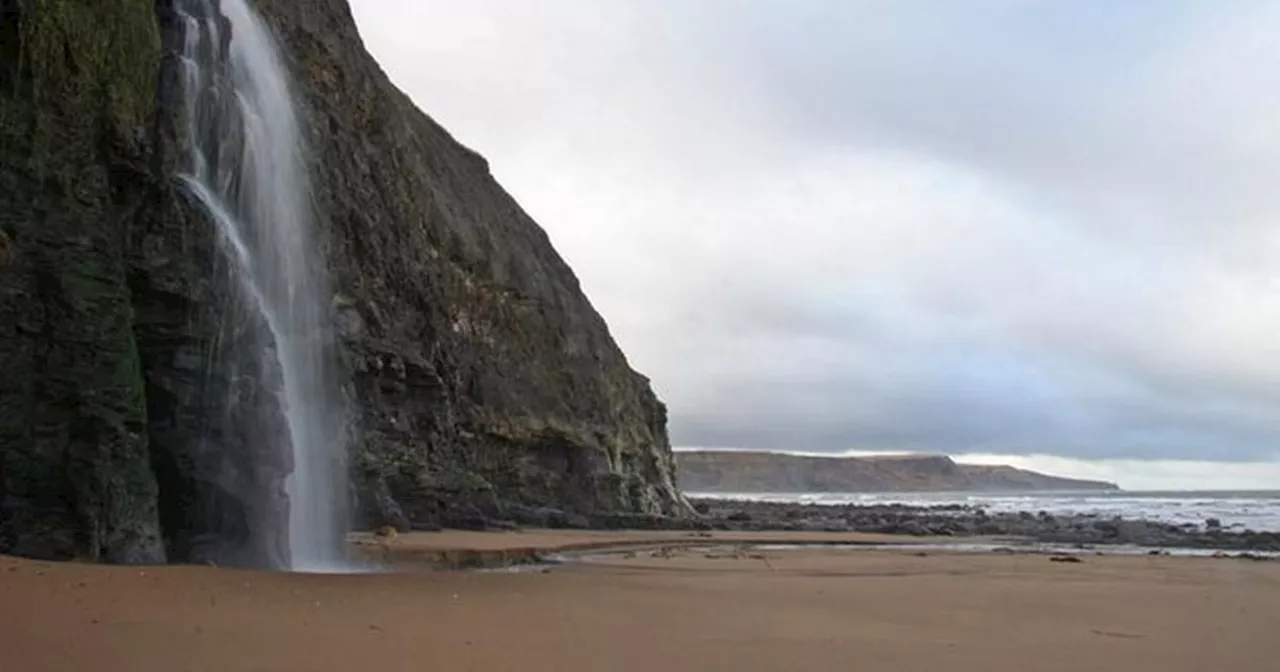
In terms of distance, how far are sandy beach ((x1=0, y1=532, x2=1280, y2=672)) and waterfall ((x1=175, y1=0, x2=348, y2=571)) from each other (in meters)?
3.99

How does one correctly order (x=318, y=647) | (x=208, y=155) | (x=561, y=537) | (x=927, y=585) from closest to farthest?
(x=318, y=647), (x=927, y=585), (x=208, y=155), (x=561, y=537)

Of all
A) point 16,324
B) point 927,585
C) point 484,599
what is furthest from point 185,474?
point 927,585

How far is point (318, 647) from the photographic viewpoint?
304 inches

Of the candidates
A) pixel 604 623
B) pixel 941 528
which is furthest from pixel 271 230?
pixel 941 528

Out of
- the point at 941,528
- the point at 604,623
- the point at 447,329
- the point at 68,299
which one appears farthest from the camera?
the point at 941,528

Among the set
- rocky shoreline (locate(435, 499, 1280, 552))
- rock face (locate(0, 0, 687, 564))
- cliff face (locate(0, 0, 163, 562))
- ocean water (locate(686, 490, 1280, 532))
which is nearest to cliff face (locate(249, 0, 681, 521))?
rocky shoreline (locate(435, 499, 1280, 552))

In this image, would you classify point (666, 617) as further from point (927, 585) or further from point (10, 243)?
point (10, 243)

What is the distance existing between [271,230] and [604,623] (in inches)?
451

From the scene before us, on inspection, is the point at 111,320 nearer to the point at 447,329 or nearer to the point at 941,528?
the point at 447,329

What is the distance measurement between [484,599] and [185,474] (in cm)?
519

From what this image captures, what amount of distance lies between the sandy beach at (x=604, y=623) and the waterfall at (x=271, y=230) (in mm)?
3987

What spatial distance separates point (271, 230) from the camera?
1867 centimetres

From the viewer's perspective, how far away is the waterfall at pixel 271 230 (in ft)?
54.0

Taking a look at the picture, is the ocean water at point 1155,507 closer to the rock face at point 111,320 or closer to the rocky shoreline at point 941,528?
the rocky shoreline at point 941,528
